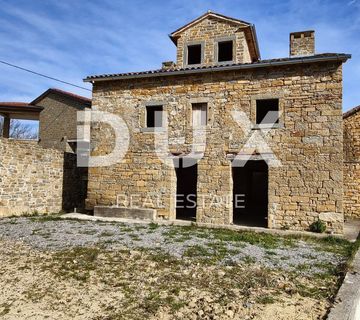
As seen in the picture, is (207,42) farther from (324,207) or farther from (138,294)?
(138,294)

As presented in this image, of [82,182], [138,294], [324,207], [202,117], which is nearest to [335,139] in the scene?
[324,207]

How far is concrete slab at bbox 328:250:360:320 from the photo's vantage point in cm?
348

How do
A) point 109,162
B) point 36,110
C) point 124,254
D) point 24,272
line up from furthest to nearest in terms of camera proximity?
point 36,110 < point 109,162 < point 124,254 < point 24,272

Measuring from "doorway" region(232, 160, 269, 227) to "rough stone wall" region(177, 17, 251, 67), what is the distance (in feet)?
14.1

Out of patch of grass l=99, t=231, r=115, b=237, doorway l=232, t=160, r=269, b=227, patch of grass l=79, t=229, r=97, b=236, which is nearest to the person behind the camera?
patch of grass l=99, t=231, r=115, b=237

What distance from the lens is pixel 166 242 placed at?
22.5ft

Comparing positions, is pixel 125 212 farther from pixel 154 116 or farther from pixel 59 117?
pixel 59 117

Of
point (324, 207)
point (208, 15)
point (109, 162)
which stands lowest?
point (324, 207)

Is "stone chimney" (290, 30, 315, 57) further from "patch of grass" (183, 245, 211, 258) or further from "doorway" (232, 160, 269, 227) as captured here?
"patch of grass" (183, 245, 211, 258)

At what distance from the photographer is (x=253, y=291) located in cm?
422

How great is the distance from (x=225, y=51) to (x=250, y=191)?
21.8 ft

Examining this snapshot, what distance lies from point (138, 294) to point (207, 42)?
10.4 m

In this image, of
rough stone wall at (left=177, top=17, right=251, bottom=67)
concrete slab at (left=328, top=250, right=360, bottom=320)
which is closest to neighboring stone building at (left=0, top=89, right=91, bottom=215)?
rough stone wall at (left=177, top=17, right=251, bottom=67)

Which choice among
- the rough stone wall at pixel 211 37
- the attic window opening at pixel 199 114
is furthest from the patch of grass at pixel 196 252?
the rough stone wall at pixel 211 37
